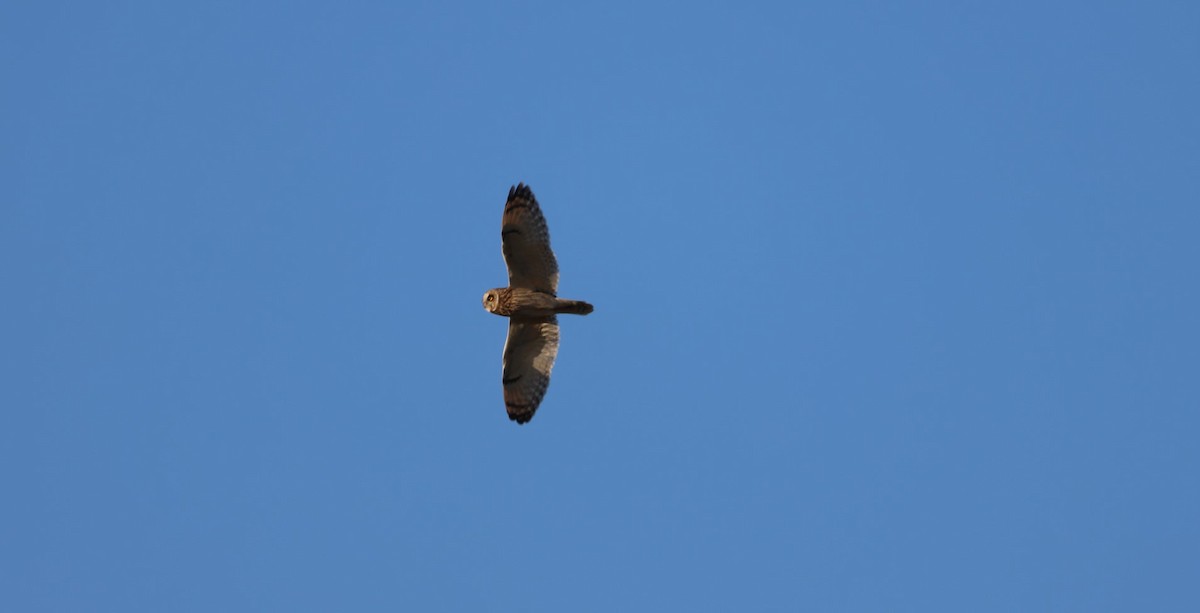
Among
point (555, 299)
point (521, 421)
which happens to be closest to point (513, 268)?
point (555, 299)

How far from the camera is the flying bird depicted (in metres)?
21.6

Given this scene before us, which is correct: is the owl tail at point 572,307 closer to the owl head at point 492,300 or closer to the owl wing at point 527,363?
the owl wing at point 527,363

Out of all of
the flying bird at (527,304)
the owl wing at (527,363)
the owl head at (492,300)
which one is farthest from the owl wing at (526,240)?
the owl wing at (527,363)

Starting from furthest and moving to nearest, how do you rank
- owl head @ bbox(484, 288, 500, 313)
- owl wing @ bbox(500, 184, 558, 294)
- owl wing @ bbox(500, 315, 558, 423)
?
owl wing @ bbox(500, 315, 558, 423) < owl head @ bbox(484, 288, 500, 313) < owl wing @ bbox(500, 184, 558, 294)

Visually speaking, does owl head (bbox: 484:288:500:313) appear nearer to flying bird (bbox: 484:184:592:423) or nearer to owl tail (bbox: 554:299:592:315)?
flying bird (bbox: 484:184:592:423)

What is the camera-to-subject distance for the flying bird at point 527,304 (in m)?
21.6

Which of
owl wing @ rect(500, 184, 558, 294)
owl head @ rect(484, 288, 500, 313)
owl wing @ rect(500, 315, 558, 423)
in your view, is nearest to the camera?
owl wing @ rect(500, 184, 558, 294)

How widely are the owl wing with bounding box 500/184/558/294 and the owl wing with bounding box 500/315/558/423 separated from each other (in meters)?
0.86

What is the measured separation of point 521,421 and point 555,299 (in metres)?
2.33

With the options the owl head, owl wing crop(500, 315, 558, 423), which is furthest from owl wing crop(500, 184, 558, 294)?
owl wing crop(500, 315, 558, 423)

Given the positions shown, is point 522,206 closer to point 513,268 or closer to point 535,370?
point 513,268

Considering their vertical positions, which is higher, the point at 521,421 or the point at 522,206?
the point at 522,206

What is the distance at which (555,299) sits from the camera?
2177 centimetres

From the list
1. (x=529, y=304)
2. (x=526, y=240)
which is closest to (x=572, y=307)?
(x=529, y=304)
